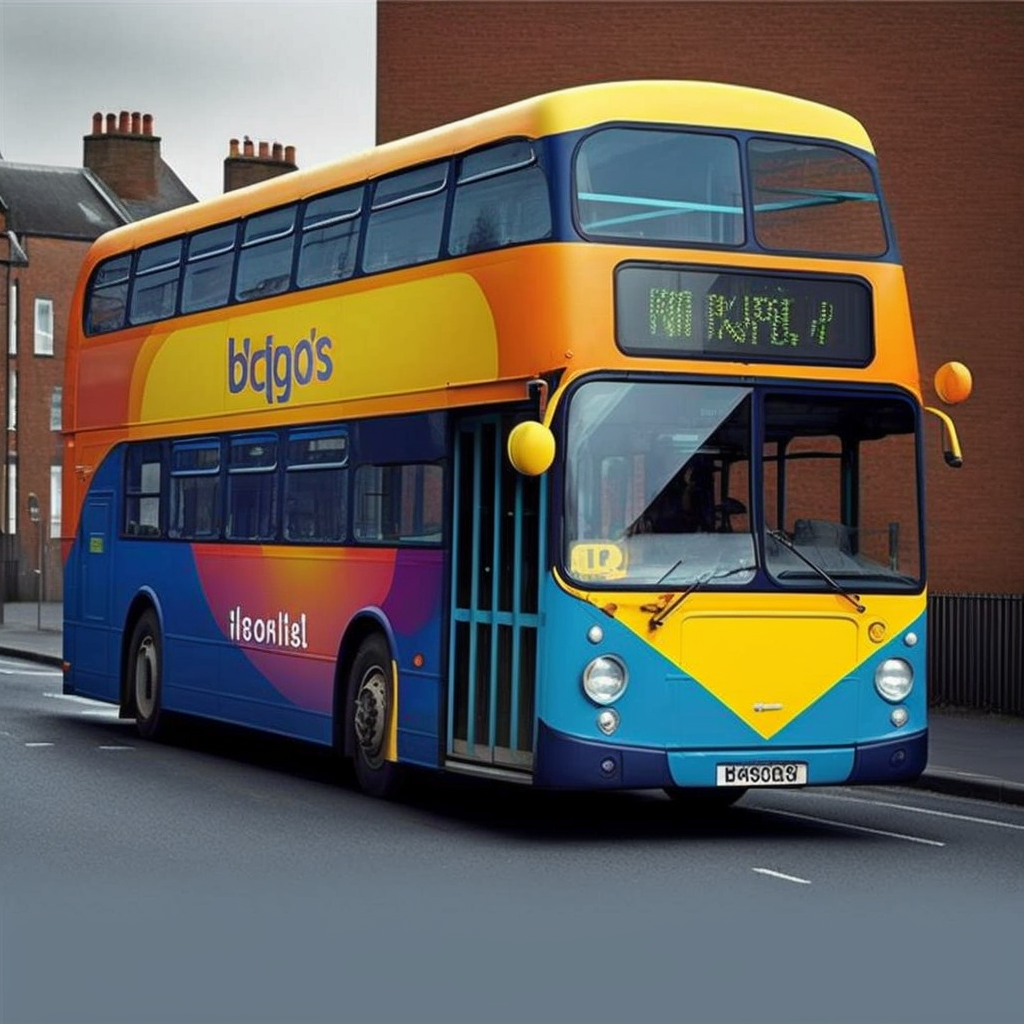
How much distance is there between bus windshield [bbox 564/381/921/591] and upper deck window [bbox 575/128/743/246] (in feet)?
2.81

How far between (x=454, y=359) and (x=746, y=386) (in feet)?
6.09

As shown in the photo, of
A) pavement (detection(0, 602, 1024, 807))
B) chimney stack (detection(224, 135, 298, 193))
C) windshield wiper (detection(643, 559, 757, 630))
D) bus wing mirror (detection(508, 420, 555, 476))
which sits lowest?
pavement (detection(0, 602, 1024, 807))

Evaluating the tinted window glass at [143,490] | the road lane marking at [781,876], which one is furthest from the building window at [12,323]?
the road lane marking at [781,876]

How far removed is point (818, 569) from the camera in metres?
13.0

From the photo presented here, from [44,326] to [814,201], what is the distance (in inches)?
2072

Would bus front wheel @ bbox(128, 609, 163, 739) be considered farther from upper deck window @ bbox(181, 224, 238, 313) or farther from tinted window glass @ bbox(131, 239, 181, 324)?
upper deck window @ bbox(181, 224, 238, 313)

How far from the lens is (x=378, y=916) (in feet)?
32.6

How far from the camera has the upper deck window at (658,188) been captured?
12.8m

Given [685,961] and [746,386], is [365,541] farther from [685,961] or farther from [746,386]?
[685,961]

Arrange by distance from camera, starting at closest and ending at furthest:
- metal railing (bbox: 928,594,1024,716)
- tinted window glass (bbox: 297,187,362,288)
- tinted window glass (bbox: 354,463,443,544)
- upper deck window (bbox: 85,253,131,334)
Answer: tinted window glass (bbox: 354,463,443,544) → tinted window glass (bbox: 297,187,362,288) → upper deck window (bbox: 85,253,131,334) → metal railing (bbox: 928,594,1024,716)

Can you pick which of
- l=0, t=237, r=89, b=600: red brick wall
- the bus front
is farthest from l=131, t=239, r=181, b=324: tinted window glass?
l=0, t=237, r=89, b=600: red brick wall

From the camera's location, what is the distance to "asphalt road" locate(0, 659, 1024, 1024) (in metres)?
8.11

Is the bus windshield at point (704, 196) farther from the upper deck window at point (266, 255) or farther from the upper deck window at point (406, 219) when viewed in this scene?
the upper deck window at point (266, 255)

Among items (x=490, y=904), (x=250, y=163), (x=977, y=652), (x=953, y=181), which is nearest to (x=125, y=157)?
(x=250, y=163)
